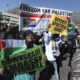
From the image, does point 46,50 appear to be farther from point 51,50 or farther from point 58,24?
point 58,24

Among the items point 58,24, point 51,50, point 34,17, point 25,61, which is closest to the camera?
point 25,61

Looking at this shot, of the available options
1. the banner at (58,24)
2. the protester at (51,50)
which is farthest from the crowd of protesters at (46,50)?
the banner at (58,24)

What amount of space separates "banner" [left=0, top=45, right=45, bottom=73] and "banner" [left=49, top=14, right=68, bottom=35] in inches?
55.1

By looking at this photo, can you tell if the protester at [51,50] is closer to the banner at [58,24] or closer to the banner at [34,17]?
the banner at [58,24]

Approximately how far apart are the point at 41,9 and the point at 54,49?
1062mm

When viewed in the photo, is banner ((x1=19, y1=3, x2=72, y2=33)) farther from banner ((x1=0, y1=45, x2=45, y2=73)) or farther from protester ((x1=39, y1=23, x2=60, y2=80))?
banner ((x1=0, y1=45, x2=45, y2=73))

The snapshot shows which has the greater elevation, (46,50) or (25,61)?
(46,50)

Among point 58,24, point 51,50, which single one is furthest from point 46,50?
point 58,24

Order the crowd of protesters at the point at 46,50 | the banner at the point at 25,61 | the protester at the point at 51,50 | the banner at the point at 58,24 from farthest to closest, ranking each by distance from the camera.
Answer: the banner at the point at 58,24
the protester at the point at 51,50
the crowd of protesters at the point at 46,50
the banner at the point at 25,61

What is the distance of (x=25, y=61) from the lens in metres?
4.02

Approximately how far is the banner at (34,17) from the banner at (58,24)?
0.18m

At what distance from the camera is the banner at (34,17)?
16.2ft

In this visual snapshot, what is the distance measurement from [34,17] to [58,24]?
93 cm

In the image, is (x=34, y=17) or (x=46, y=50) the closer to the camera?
(x=34, y=17)
